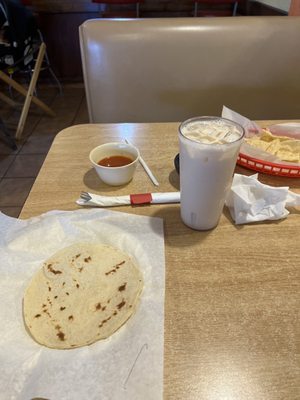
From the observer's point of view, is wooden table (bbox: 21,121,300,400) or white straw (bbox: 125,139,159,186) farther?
white straw (bbox: 125,139,159,186)

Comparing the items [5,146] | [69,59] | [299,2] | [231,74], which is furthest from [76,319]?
[69,59]

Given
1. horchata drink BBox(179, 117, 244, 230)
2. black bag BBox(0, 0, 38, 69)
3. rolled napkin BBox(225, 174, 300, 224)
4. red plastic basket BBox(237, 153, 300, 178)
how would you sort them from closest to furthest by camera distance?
horchata drink BBox(179, 117, 244, 230)
rolled napkin BBox(225, 174, 300, 224)
red plastic basket BBox(237, 153, 300, 178)
black bag BBox(0, 0, 38, 69)

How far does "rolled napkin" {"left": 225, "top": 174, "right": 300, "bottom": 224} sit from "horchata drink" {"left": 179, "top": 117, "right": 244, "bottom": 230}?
6 cm

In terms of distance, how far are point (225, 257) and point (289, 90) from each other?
1.12 meters

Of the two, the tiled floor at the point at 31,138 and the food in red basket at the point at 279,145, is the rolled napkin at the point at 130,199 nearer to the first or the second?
the food in red basket at the point at 279,145

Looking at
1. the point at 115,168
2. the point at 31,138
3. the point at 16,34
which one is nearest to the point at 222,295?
the point at 115,168

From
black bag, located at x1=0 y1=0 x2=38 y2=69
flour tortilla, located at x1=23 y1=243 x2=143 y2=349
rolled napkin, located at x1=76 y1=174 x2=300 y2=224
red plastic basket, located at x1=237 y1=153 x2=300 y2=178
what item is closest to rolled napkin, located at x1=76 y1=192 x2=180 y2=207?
rolled napkin, located at x1=76 y1=174 x2=300 y2=224

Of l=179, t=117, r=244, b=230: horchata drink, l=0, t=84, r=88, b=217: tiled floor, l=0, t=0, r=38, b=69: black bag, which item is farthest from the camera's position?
l=0, t=0, r=38, b=69: black bag

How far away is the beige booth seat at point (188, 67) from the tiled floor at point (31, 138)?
1021mm

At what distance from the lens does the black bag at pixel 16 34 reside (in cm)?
249

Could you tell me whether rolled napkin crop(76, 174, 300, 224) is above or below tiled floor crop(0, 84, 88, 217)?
above

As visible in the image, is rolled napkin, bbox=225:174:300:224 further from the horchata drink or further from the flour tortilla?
the flour tortilla

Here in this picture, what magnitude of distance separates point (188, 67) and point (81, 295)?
1118 millimetres

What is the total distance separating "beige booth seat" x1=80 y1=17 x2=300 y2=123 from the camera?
4.25ft
